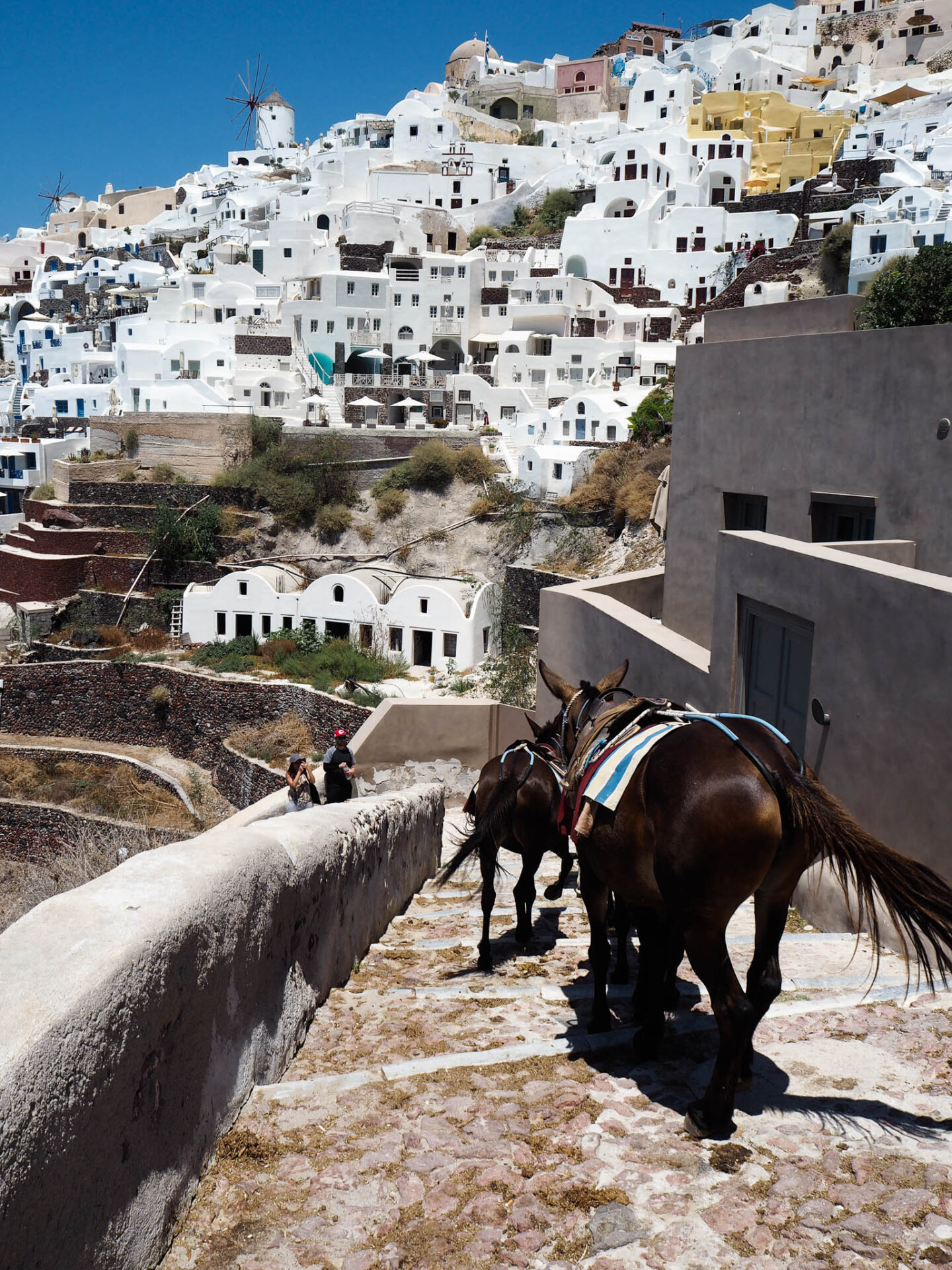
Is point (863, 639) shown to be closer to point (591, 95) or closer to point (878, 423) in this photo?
point (878, 423)

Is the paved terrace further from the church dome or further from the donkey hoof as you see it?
the church dome

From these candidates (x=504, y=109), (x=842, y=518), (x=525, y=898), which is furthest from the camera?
(x=504, y=109)

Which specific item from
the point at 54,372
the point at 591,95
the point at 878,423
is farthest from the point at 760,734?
the point at 591,95

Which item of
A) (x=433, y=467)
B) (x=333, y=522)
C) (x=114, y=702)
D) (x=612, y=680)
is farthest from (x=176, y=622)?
(x=612, y=680)

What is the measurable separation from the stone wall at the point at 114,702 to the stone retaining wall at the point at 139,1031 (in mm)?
20738

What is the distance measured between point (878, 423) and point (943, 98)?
169 feet

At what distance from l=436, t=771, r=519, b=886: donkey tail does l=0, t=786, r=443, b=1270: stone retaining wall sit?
1.39m

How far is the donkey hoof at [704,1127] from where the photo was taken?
9.24 feet

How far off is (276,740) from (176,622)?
28.5ft

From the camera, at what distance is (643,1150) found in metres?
2.76

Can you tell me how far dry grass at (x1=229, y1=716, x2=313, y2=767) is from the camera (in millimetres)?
21297

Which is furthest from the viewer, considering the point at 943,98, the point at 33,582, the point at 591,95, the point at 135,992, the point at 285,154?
the point at 285,154

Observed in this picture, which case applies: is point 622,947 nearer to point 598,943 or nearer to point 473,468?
point 598,943

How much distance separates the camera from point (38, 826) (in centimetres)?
2023
